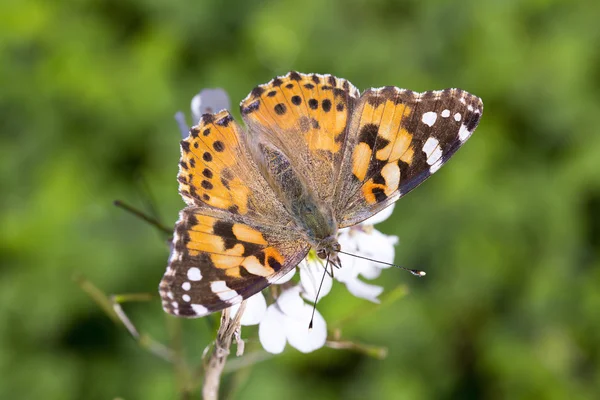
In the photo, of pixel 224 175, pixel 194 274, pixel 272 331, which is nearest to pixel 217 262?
pixel 194 274

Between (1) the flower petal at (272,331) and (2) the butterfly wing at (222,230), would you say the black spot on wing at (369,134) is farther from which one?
(1) the flower petal at (272,331)

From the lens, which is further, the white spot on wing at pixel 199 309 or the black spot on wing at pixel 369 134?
the black spot on wing at pixel 369 134

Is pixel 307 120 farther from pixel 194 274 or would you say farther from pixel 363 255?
pixel 194 274

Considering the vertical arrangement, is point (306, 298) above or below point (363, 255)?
below

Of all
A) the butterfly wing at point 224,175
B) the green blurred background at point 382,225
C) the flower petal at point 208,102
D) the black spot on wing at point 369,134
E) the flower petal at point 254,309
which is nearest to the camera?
the flower petal at point 254,309

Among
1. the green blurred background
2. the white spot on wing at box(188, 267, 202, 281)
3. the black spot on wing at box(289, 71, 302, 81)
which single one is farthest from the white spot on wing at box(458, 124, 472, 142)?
the green blurred background

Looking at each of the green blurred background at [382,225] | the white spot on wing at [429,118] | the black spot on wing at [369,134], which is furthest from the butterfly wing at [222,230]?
the green blurred background at [382,225]

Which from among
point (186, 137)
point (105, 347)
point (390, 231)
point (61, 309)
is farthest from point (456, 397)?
point (186, 137)

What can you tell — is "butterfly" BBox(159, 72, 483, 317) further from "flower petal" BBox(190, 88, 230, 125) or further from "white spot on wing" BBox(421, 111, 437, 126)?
"flower petal" BBox(190, 88, 230, 125)
